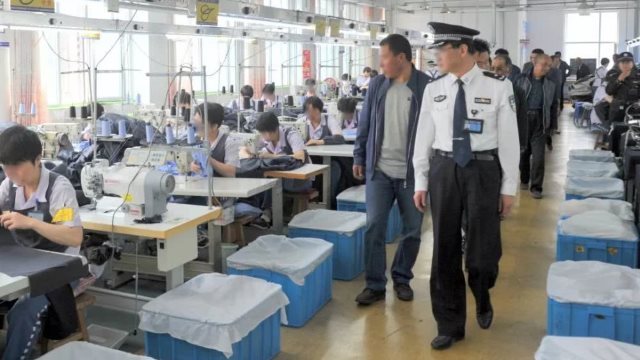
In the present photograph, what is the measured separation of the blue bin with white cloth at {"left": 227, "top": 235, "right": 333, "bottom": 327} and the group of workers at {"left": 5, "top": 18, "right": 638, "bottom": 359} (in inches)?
9.1

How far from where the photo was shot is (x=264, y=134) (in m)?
4.94

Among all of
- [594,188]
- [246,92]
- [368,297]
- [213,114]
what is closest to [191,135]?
[213,114]

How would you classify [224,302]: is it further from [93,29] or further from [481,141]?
[93,29]

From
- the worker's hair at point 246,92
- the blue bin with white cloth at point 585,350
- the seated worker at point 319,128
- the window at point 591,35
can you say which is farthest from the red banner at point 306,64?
the blue bin with white cloth at point 585,350

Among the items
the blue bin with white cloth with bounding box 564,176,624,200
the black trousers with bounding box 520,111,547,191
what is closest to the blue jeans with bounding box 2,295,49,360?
the blue bin with white cloth with bounding box 564,176,624,200

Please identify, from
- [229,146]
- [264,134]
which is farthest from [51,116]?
[229,146]

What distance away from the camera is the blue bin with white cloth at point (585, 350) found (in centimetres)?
215

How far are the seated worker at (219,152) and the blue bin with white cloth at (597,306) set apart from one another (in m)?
1.93

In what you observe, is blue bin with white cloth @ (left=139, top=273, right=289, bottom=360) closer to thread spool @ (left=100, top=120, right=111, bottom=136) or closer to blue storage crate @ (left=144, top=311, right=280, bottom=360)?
blue storage crate @ (left=144, top=311, right=280, bottom=360)

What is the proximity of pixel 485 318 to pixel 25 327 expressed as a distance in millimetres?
1971

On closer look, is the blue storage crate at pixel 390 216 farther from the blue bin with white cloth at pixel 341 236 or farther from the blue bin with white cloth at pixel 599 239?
the blue bin with white cloth at pixel 599 239

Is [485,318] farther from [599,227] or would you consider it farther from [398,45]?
[398,45]

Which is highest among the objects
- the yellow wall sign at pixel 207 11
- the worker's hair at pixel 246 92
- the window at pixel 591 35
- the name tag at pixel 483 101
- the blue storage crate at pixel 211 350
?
the window at pixel 591 35

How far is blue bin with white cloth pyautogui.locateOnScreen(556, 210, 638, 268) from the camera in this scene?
3.52 m
